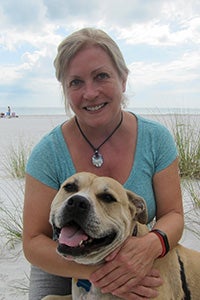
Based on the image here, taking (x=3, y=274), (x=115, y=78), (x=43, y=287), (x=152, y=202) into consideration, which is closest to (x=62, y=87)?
(x=115, y=78)

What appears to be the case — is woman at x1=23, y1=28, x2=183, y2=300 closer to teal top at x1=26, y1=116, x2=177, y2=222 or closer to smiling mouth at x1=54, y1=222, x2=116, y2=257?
teal top at x1=26, y1=116, x2=177, y2=222

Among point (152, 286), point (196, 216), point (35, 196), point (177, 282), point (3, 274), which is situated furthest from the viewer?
point (196, 216)

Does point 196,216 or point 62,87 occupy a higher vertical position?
point 62,87

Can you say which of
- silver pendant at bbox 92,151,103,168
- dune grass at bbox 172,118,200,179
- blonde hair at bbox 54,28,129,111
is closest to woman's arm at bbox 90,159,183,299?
silver pendant at bbox 92,151,103,168

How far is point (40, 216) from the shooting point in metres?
2.73

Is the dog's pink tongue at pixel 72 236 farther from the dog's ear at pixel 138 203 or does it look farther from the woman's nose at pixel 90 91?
the woman's nose at pixel 90 91

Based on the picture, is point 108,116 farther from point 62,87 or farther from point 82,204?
point 82,204

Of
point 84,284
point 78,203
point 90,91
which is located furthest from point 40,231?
point 90,91

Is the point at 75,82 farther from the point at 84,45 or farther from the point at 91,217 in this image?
the point at 91,217

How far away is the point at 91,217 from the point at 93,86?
0.95 metres

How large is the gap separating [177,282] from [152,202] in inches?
21.4

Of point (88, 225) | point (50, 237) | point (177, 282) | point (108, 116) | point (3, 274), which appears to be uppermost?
point (108, 116)

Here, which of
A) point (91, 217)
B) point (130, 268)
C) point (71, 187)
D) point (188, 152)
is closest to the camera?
point (91, 217)

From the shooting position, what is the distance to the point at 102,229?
2.20m
